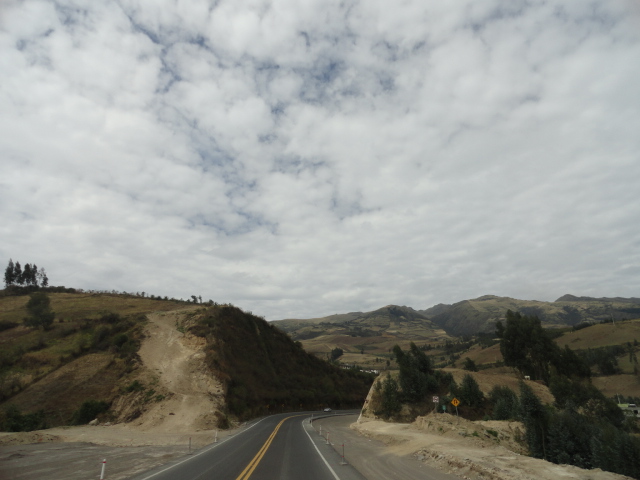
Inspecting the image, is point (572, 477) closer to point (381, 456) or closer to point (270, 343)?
point (381, 456)

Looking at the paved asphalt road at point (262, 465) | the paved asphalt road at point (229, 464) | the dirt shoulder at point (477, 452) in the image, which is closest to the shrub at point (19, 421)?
the paved asphalt road at point (229, 464)

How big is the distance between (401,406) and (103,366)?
40.4m

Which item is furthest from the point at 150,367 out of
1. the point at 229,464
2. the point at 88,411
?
the point at 229,464

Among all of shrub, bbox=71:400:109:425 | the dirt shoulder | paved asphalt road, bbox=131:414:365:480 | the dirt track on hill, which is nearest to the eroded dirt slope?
the dirt track on hill

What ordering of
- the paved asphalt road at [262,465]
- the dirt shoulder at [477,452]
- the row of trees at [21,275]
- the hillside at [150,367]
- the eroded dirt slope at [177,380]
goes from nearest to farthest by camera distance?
the paved asphalt road at [262,465]
the dirt shoulder at [477,452]
the eroded dirt slope at [177,380]
the hillside at [150,367]
the row of trees at [21,275]

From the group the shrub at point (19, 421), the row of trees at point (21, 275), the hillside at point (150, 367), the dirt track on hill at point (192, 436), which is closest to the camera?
the dirt track on hill at point (192, 436)

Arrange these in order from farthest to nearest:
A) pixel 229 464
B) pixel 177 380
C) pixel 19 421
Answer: pixel 177 380, pixel 19 421, pixel 229 464

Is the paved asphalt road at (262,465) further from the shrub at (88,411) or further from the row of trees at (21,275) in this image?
the row of trees at (21,275)

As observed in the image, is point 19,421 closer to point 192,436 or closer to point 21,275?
point 192,436

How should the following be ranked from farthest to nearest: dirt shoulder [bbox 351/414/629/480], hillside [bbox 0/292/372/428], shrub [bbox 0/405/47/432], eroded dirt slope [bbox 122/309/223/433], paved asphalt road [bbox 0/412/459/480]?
hillside [bbox 0/292/372/428], eroded dirt slope [bbox 122/309/223/433], shrub [bbox 0/405/47/432], dirt shoulder [bbox 351/414/629/480], paved asphalt road [bbox 0/412/459/480]

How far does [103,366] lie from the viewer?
1887 inches

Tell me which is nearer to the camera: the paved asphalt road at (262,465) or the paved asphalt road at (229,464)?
the paved asphalt road at (262,465)

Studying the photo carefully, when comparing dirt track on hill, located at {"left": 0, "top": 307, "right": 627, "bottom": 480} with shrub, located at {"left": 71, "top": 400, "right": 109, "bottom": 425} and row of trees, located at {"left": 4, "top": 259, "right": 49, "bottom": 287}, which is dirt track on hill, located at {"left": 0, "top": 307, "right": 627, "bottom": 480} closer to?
shrub, located at {"left": 71, "top": 400, "right": 109, "bottom": 425}

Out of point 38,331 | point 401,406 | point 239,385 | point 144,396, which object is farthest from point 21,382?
point 401,406
